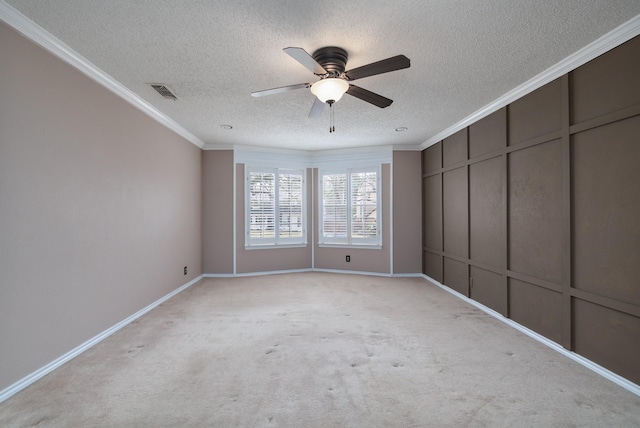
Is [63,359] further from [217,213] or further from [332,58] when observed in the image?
[217,213]

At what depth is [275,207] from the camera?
Answer: 245 inches

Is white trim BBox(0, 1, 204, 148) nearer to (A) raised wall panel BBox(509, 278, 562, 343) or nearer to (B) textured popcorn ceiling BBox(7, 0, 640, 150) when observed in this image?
(B) textured popcorn ceiling BBox(7, 0, 640, 150)

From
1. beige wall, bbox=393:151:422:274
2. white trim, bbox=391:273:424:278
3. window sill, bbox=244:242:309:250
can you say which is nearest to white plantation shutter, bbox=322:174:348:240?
window sill, bbox=244:242:309:250

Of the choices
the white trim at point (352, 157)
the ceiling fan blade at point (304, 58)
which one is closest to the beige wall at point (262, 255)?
the white trim at point (352, 157)

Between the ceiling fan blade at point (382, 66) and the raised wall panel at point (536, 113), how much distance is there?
5.71ft

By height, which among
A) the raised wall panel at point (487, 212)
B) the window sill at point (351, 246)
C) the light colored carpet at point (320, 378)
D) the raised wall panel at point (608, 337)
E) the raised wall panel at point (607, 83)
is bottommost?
the light colored carpet at point (320, 378)

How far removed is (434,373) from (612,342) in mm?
1400

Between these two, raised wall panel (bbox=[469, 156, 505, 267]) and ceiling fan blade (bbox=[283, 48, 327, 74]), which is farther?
raised wall panel (bbox=[469, 156, 505, 267])

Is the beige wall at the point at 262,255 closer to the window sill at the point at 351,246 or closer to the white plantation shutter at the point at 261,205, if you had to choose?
the white plantation shutter at the point at 261,205

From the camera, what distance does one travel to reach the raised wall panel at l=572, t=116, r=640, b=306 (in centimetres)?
219

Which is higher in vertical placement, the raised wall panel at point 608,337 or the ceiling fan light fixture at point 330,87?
the ceiling fan light fixture at point 330,87

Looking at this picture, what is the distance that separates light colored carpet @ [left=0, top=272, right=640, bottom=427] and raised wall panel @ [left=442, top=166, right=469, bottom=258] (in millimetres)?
1161

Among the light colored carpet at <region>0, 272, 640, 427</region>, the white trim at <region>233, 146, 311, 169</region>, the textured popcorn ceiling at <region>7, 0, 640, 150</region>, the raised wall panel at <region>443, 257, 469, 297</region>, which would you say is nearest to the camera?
the light colored carpet at <region>0, 272, 640, 427</region>

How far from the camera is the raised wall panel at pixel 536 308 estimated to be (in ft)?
9.30
